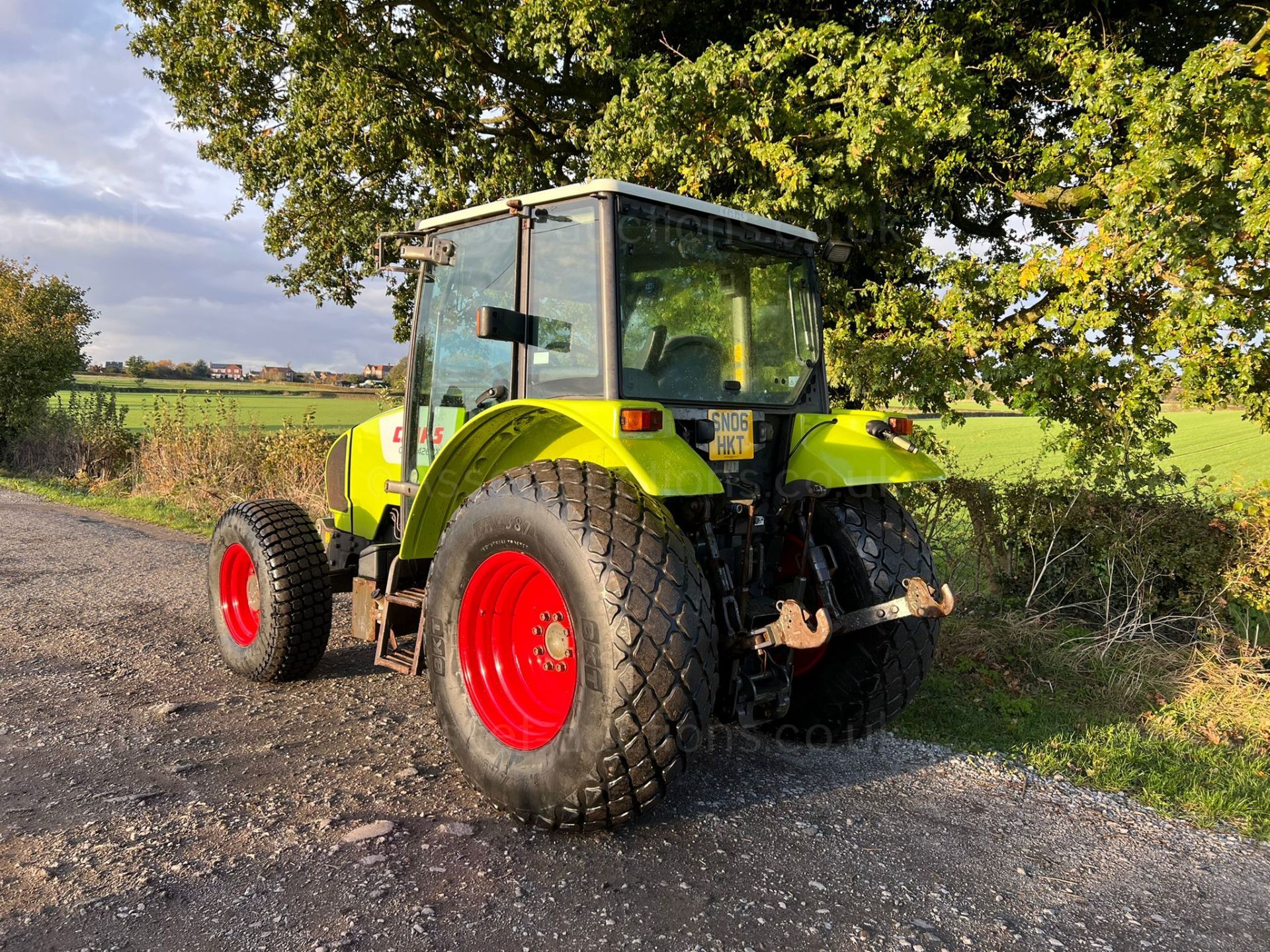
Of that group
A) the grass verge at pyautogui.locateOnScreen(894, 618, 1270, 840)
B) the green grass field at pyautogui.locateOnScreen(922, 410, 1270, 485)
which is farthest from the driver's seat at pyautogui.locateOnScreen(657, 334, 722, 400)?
the green grass field at pyautogui.locateOnScreen(922, 410, 1270, 485)

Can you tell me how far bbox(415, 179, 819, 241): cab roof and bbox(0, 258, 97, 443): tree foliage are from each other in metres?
15.7

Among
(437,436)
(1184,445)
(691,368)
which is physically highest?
(691,368)

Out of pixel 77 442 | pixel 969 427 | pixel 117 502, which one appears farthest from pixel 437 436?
pixel 969 427

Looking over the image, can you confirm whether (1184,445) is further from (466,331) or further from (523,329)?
(523,329)

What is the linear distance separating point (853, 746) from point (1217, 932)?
1490 mm

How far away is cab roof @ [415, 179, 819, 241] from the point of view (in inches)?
121

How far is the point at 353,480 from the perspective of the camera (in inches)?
186

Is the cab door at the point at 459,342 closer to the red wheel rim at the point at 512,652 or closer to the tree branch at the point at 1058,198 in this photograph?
the red wheel rim at the point at 512,652

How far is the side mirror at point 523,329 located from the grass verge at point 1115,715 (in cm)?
248

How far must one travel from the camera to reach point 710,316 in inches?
137

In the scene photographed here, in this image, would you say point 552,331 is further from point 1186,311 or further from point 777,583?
point 1186,311

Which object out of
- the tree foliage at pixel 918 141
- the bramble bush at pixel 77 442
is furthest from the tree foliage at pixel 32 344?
the tree foliage at pixel 918 141

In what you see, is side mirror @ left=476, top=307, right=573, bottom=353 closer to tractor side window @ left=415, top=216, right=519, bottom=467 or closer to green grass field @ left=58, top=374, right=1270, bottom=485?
A: tractor side window @ left=415, top=216, right=519, bottom=467

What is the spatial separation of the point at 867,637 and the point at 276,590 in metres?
2.87
